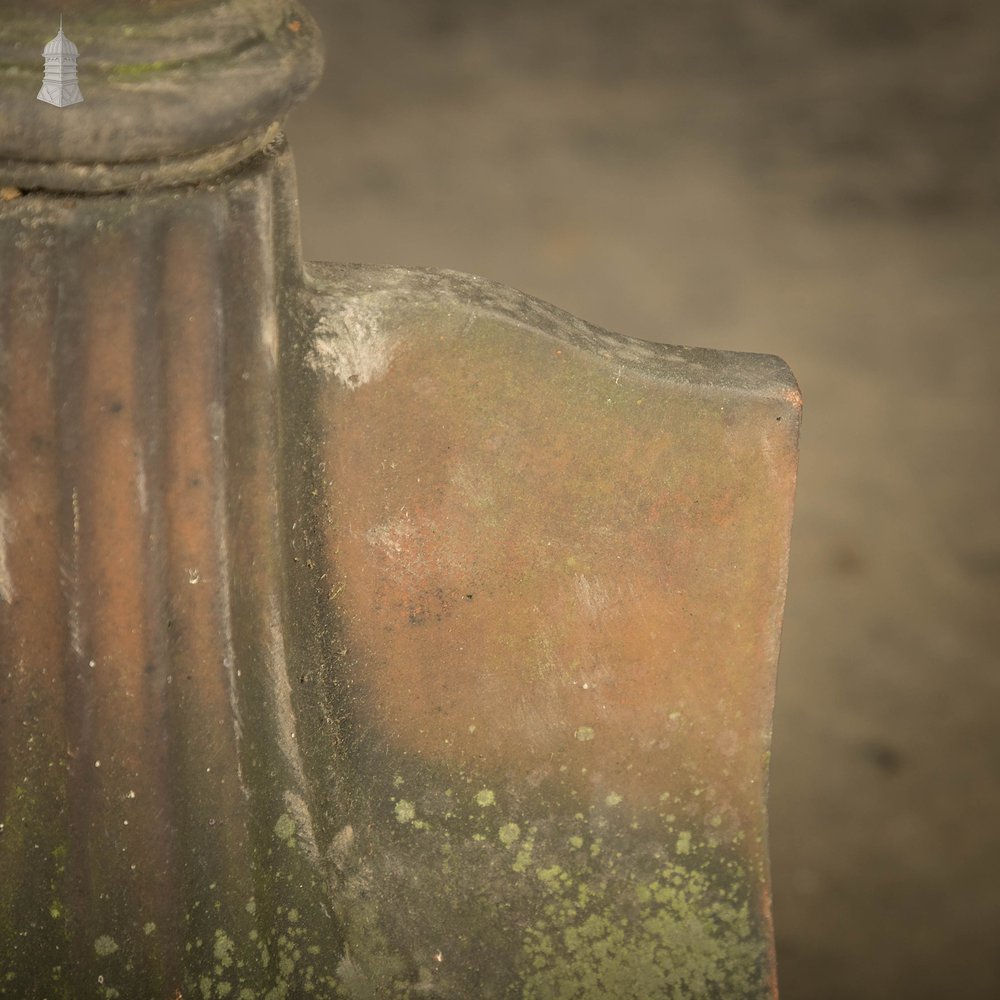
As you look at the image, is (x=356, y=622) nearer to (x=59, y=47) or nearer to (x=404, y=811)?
(x=404, y=811)

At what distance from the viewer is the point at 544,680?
965 mm

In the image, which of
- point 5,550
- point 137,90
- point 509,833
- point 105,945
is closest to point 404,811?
point 509,833

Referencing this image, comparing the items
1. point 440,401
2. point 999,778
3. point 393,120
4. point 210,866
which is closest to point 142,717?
point 210,866

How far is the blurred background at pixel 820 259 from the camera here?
184 centimetres

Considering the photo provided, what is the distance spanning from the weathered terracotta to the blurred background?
2.84 ft

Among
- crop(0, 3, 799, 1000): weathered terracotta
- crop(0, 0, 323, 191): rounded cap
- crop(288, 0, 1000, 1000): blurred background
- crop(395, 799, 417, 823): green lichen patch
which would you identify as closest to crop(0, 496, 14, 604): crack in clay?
crop(0, 3, 799, 1000): weathered terracotta

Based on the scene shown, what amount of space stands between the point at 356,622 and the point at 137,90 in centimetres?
36

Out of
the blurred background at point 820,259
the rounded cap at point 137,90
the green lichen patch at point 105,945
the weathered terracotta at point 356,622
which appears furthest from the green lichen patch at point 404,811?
the blurred background at point 820,259

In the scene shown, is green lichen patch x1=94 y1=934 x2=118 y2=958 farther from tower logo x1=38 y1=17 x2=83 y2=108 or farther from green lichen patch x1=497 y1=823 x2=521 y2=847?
tower logo x1=38 y1=17 x2=83 y2=108

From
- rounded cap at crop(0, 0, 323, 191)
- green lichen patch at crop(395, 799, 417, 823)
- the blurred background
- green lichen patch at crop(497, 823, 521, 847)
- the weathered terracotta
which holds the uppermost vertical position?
rounded cap at crop(0, 0, 323, 191)

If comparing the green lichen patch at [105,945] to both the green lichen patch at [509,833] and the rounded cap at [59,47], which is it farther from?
the rounded cap at [59,47]

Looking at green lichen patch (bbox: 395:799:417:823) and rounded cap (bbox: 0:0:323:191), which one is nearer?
rounded cap (bbox: 0:0:323:191)

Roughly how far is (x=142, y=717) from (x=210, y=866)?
0.11m

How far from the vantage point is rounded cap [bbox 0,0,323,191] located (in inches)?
28.1
